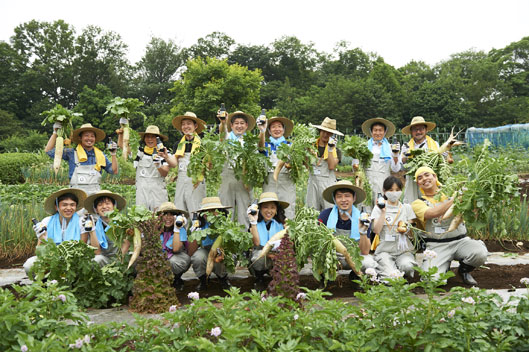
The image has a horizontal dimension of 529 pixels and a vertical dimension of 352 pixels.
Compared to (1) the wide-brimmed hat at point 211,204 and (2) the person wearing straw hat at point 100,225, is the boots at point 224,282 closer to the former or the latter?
(1) the wide-brimmed hat at point 211,204

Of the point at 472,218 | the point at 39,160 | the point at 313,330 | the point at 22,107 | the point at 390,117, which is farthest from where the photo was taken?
the point at 22,107

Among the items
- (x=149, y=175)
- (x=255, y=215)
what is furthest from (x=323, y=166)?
(x=149, y=175)

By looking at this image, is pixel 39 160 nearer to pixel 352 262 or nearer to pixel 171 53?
pixel 352 262

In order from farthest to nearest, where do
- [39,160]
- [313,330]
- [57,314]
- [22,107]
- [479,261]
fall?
[22,107], [39,160], [479,261], [57,314], [313,330]

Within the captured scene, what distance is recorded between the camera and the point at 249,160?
19.5 feet

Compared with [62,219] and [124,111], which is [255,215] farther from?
[124,111]

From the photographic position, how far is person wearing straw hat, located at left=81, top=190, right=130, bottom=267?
203 inches

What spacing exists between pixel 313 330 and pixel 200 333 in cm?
82

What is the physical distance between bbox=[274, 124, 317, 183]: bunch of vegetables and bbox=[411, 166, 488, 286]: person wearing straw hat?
56.9 inches

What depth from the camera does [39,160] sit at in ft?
59.7

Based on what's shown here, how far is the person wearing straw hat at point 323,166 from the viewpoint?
259 inches

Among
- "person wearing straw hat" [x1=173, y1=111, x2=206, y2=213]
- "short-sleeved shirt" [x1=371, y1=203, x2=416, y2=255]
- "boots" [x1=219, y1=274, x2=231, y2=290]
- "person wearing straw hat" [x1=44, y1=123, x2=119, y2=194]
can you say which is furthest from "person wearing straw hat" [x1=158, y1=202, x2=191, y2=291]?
"short-sleeved shirt" [x1=371, y1=203, x2=416, y2=255]

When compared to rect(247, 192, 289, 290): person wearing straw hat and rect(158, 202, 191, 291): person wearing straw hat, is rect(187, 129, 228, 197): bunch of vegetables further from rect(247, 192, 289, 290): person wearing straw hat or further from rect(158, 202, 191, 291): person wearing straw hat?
rect(247, 192, 289, 290): person wearing straw hat

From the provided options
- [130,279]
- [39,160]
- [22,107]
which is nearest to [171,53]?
[22,107]
